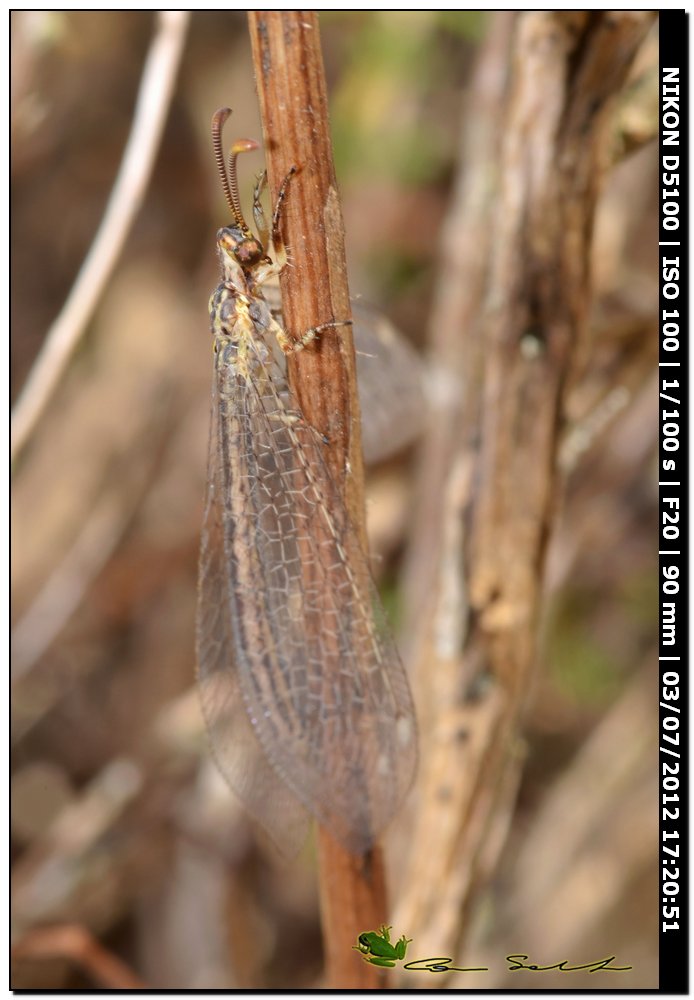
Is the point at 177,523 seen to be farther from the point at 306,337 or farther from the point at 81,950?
the point at 306,337

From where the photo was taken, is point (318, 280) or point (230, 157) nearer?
point (318, 280)

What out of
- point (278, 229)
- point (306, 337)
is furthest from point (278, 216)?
point (306, 337)

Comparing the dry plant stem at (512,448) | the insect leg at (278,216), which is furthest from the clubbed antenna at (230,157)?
the dry plant stem at (512,448)

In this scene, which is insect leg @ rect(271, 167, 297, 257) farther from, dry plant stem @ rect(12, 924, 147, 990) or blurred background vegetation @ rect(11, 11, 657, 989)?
dry plant stem @ rect(12, 924, 147, 990)

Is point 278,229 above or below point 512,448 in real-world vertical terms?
above

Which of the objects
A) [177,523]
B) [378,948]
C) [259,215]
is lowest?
[378,948]

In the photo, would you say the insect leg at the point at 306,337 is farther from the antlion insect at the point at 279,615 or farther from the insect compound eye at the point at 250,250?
the insect compound eye at the point at 250,250

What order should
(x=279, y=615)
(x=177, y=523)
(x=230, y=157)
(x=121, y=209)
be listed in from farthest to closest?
1. (x=177, y=523)
2. (x=121, y=209)
3. (x=279, y=615)
4. (x=230, y=157)
